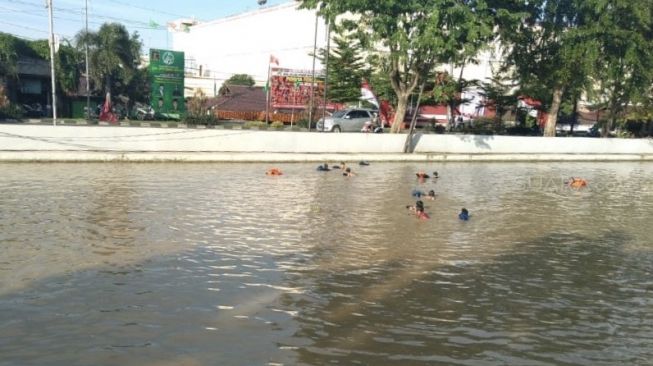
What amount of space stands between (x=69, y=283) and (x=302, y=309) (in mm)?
3242

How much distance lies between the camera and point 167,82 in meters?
44.9

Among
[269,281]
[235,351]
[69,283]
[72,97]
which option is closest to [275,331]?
[235,351]

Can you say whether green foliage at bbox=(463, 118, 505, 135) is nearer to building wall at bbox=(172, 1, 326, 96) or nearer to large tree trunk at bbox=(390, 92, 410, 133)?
large tree trunk at bbox=(390, 92, 410, 133)

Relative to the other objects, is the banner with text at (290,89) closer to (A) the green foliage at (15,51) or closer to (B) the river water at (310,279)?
(A) the green foliage at (15,51)

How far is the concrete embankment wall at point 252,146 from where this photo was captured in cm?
Result: 2184

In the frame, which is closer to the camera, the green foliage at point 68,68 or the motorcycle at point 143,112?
the motorcycle at point 143,112

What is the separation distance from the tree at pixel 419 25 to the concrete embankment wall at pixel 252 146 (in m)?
4.60

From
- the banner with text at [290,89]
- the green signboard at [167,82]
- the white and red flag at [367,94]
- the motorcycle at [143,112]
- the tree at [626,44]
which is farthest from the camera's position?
the white and red flag at [367,94]

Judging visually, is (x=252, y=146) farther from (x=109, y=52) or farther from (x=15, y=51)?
(x=15, y=51)

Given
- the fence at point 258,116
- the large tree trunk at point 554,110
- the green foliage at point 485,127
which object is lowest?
the fence at point 258,116

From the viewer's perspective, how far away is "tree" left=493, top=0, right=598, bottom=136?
3412 cm

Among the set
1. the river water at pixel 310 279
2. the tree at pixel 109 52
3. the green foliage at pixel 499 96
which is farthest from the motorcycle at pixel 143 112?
the river water at pixel 310 279

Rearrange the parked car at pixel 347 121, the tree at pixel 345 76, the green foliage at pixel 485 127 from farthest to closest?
the tree at pixel 345 76 → the green foliage at pixel 485 127 → the parked car at pixel 347 121

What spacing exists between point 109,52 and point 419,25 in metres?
28.8
